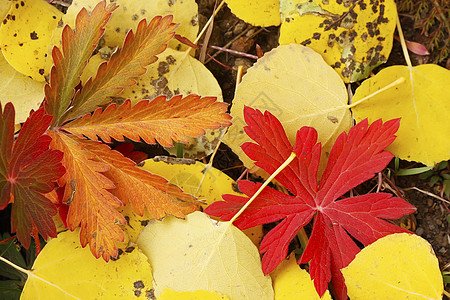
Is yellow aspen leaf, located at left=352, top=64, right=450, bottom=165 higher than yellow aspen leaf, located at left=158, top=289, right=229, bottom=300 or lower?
higher

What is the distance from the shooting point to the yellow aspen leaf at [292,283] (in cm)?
91

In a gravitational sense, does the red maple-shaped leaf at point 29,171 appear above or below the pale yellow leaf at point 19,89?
below

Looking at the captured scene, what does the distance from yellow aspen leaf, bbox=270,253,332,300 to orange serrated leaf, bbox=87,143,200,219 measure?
24cm

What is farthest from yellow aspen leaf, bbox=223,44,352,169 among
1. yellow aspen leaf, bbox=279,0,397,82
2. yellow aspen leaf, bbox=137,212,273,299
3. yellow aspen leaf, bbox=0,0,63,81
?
yellow aspen leaf, bbox=0,0,63,81

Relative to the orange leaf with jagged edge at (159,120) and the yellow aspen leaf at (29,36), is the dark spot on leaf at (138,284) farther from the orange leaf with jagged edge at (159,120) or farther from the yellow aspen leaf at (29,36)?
the yellow aspen leaf at (29,36)

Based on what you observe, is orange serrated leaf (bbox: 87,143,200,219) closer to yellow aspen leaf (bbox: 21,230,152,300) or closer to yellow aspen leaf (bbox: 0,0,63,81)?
yellow aspen leaf (bbox: 21,230,152,300)

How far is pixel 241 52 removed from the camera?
3.49ft

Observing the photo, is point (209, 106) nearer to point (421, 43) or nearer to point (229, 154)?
point (229, 154)

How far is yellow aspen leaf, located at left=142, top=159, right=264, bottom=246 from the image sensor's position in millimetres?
947

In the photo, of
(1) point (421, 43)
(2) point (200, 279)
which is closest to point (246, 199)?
(2) point (200, 279)

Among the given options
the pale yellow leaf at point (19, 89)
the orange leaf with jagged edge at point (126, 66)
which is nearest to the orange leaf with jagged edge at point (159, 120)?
the orange leaf with jagged edge at point (126, 66)

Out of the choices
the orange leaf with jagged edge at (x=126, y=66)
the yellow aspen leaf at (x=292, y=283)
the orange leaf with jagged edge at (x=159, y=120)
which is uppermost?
the orange leaf with jagged edge at (x=126, y=66)

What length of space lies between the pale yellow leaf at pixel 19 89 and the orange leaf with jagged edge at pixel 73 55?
142 millimetres

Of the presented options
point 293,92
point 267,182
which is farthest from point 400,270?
point 293,92
